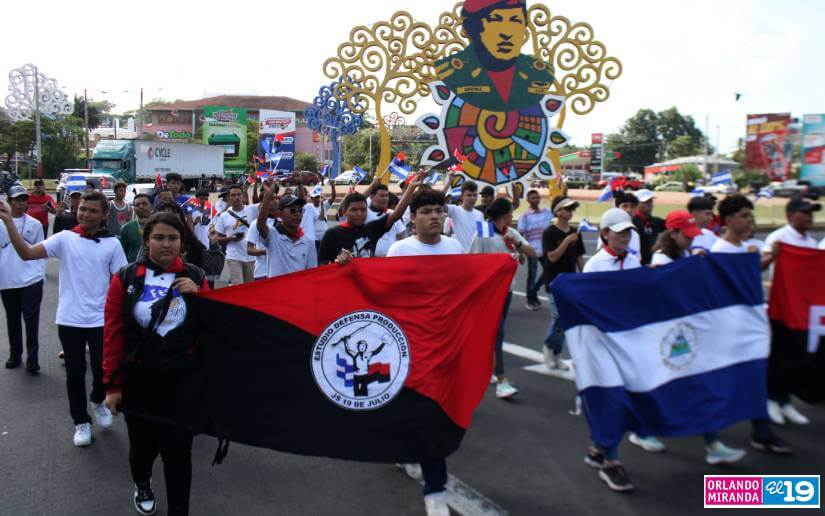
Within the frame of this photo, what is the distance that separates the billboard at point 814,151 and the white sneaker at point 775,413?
1465 inches

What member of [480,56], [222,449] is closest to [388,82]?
[480,56]

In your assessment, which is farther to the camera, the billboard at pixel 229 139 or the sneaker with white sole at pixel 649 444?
the billboard at pixel 229 139

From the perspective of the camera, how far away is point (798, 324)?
475 cm

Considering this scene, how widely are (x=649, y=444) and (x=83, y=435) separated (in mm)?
4006

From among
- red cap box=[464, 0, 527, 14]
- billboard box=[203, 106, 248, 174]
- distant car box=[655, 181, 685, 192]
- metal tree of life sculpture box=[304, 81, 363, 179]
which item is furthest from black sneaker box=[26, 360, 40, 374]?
billboard box=[203, 106, 248, 174]

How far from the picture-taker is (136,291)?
11.2 feet

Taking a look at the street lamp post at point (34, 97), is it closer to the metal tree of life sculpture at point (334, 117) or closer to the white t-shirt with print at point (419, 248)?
the metal tree of life sculpture at point (334, 117)

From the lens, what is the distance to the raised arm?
4.10 m

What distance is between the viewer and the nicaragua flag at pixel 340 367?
3.70m

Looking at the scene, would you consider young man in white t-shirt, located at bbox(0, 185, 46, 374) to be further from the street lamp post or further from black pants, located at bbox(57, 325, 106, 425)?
the street lamp post

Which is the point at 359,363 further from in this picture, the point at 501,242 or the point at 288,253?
the point at 501,242

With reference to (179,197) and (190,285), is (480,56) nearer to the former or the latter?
(179,197)

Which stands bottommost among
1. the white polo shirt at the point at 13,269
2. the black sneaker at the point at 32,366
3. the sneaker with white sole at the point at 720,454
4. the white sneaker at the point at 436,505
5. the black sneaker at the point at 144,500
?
the black sneaker at the point at 32,366

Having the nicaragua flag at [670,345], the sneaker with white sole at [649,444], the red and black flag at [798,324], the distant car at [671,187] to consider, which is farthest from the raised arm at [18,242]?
the distant car at [671,187]
